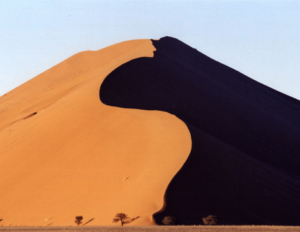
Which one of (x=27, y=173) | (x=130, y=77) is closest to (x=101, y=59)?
(x=130, y=77)

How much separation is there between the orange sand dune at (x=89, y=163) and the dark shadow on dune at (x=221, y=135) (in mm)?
870

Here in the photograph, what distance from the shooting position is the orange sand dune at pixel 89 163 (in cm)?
1515

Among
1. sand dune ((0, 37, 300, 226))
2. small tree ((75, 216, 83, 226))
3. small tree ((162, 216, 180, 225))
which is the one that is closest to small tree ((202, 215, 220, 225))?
sand dune ((0, 37, 300, 226))

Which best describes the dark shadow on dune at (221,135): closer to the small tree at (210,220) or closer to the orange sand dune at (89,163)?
the small tree at (210,220)

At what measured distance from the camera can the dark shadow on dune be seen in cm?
1516

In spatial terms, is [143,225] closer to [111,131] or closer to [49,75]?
[111,131]

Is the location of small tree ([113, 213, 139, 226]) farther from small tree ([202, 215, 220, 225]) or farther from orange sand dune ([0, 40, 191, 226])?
small tree ([202, 215, 220, 225])

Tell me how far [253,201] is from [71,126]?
962 cm

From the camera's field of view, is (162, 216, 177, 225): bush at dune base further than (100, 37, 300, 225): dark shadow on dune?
No

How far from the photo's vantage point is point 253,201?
1600 centimetres

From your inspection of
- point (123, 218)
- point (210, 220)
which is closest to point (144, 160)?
point (123, 218)

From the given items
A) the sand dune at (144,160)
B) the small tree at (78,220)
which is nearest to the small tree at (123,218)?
the sand dune at (144,160)

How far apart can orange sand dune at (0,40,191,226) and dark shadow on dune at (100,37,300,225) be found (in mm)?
870

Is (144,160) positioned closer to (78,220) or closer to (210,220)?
(78,220)
